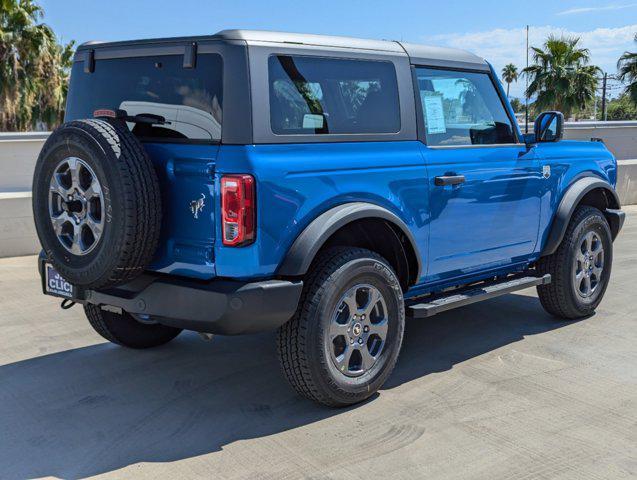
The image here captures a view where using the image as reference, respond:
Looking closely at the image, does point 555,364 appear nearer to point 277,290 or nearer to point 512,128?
point 512,128

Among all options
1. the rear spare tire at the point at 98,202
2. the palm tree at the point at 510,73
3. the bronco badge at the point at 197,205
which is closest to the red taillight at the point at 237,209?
the bronco badge at the point at 197,205

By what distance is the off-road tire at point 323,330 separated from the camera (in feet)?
12.8

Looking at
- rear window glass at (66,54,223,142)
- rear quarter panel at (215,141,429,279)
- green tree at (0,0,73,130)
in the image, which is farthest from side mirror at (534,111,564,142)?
green tree at (0,0,73,130)

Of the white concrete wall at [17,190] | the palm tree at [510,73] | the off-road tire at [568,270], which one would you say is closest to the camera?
the off-road tire at [568,270]

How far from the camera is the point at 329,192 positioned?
3.96 m

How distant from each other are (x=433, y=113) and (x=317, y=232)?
4.42ft

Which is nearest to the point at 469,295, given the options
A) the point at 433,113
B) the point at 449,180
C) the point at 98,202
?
the point at 449,180

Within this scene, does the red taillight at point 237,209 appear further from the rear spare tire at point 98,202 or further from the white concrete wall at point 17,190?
the white concrete wall at point 17,190

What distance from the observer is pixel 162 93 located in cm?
398

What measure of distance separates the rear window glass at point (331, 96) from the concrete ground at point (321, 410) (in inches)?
58.4

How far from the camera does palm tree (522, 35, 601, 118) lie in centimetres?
3566

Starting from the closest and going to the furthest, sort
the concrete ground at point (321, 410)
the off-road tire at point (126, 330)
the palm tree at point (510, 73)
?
1. the concrete ground at point (321, 410)
2. the off-road tire at point (126, 330)
3. the palm tree at point (510, 73)

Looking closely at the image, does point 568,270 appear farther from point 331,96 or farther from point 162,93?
point 162,93

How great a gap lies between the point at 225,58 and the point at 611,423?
→ 8.52 ft
